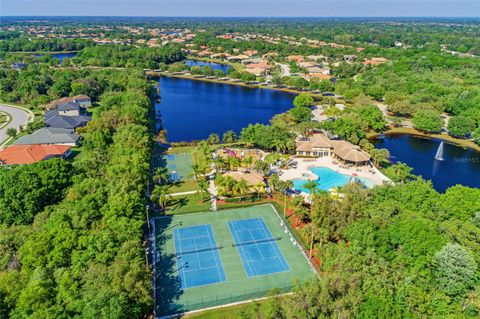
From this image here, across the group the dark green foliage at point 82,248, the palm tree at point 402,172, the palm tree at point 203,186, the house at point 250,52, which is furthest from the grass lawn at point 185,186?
the house at point 250,52

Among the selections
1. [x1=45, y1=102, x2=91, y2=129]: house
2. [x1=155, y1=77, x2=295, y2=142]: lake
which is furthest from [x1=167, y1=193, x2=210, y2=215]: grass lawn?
[x1=45, y1=102, x2=91, y2=129]: house

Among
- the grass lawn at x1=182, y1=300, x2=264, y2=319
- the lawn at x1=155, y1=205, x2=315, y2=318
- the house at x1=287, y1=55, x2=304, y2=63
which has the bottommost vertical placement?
the grass lawn at x1=182, y1=300, x2=264, y2=319

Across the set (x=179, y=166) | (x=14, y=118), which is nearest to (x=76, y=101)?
(x=14, y=118)

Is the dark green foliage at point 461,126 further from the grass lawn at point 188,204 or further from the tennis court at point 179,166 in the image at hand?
the grass lawn at point 188,204

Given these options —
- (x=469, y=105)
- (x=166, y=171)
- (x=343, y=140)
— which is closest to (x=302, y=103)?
(x=343, y=140)

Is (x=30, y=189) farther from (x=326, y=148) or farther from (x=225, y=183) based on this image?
(x=326, y=148)

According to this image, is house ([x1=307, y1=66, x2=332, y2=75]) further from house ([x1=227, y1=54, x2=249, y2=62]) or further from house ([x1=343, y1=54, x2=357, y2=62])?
house ([x1=227, y1=54, x2=249, y2=62])
